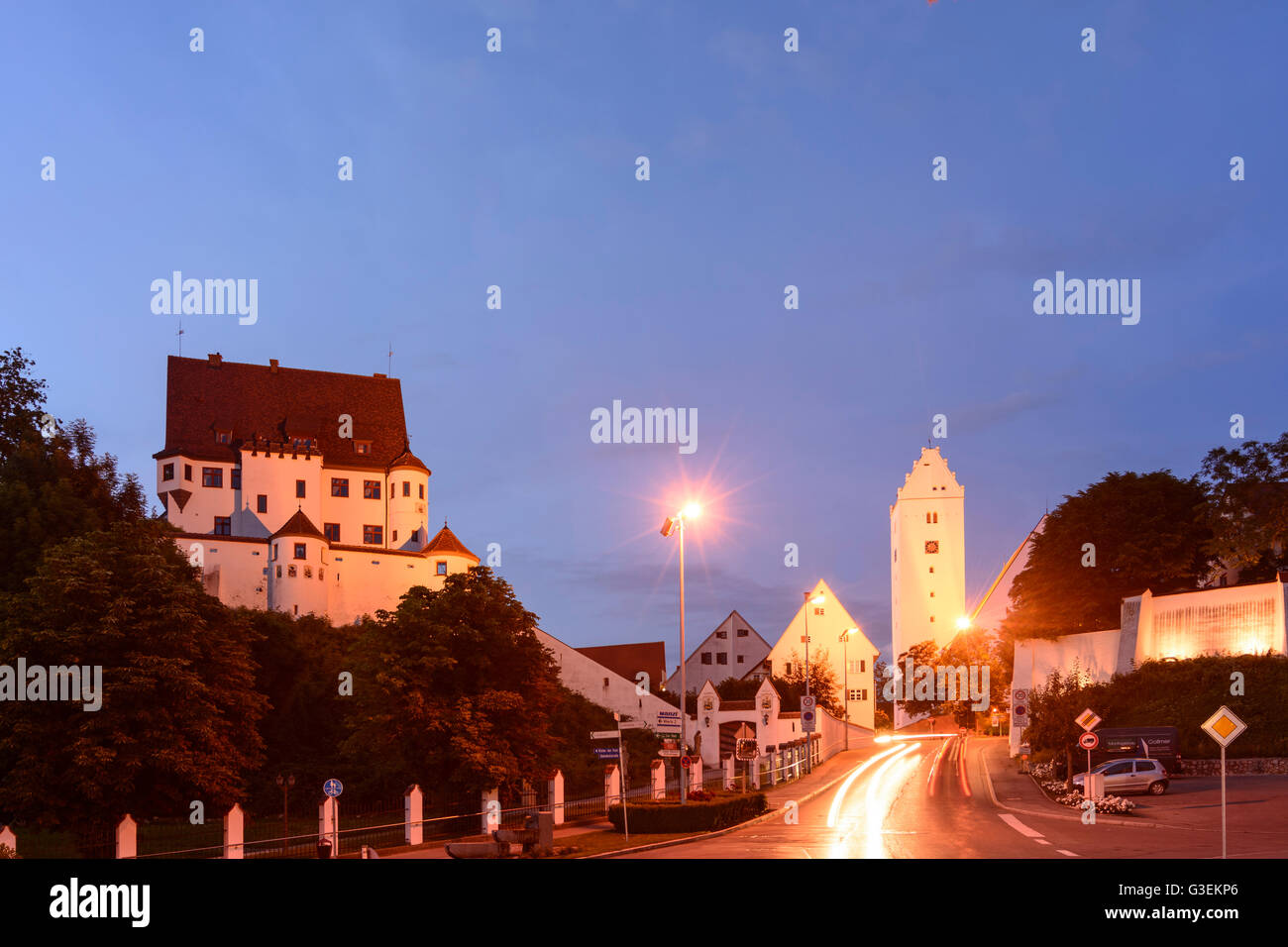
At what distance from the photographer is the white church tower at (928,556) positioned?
12712 cm

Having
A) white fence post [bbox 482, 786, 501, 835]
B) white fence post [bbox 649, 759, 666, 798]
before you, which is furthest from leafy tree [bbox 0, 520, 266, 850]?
white fence post [bbox 649, 759, 666, 798]

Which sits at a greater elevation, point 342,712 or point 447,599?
point 447,599

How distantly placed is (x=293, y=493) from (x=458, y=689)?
5319 cm

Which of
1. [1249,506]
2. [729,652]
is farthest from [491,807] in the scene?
[729,652]

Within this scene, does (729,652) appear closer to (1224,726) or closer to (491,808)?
(491,808)

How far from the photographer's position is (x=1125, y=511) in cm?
6525

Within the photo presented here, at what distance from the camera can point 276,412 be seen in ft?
313

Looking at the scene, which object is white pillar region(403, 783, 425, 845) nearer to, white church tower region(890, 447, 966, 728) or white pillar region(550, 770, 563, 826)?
white pillar region(550, 770, 563, 826)

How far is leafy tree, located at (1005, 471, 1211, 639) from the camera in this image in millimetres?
63594

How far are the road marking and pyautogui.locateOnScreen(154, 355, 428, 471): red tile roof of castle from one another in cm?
6800
